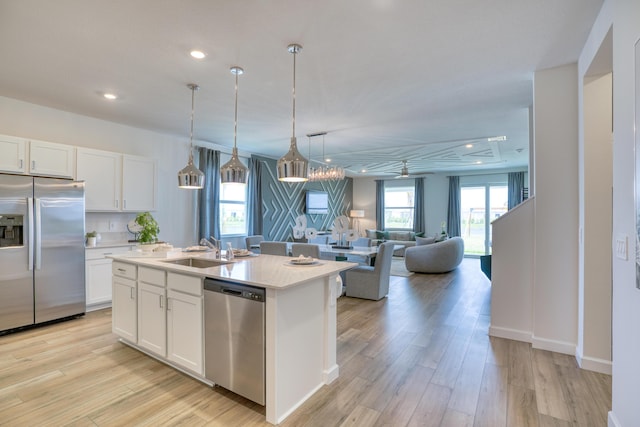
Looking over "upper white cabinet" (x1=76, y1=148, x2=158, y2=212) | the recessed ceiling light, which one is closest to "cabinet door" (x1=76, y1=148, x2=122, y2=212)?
"upper white cabinet" (x1=76, y1=148, x2=158, y2=212)

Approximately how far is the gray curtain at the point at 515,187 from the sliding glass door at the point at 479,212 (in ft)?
0.92

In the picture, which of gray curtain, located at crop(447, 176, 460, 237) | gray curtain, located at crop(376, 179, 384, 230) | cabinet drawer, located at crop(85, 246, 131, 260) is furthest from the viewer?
gray curtain, located at crop(376, 179, 384, 230)

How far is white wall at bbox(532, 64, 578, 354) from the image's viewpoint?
115 inches

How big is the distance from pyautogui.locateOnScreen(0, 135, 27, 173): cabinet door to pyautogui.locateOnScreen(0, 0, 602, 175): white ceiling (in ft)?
1.84

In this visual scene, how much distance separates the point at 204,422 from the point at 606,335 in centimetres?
321

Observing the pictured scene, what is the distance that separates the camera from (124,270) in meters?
3.11

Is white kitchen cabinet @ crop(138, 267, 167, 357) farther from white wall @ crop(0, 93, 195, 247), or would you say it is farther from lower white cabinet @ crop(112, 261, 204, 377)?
white wall @ crop(0, 93, 195, 247)

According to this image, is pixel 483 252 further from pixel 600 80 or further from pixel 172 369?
pixel 172 369

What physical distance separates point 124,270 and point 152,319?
2.19 feet

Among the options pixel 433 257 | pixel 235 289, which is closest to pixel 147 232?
pixel 235 289

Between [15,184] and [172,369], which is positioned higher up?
[15,184]

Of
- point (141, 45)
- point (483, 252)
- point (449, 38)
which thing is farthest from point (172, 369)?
point (483, 252)

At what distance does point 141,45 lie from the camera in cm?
252

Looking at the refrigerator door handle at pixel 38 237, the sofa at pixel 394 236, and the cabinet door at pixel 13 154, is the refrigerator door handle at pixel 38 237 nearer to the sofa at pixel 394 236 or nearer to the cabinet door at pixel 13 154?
the cabinet door at pixel 13 154
